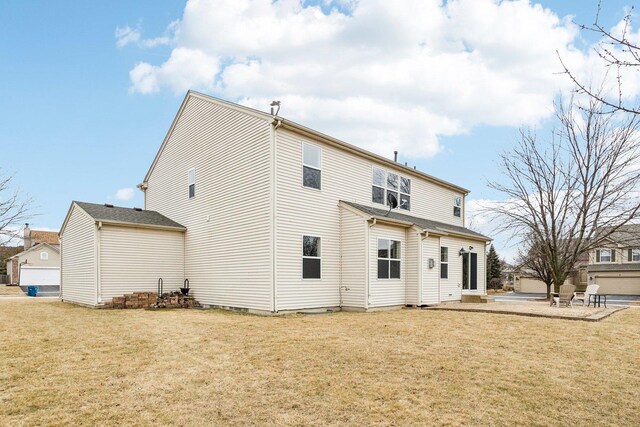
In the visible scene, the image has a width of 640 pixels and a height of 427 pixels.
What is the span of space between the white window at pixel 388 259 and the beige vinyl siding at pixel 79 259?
33.9 feet

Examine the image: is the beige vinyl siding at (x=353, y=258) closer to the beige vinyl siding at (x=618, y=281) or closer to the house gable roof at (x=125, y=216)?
the house gable roof at (x=125, y=216)

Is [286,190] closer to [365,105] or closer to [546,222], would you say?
[365,105]

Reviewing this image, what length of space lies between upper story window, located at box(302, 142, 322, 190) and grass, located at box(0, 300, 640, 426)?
5507 mm

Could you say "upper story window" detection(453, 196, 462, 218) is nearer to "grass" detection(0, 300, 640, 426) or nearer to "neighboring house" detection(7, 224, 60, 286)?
"grass" detection(0, 300, 640, 426)

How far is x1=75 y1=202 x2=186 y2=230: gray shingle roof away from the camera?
15667 millimetres

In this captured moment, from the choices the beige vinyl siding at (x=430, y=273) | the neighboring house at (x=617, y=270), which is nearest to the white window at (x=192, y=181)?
the beige vinyl siding at (x=430, y=273)

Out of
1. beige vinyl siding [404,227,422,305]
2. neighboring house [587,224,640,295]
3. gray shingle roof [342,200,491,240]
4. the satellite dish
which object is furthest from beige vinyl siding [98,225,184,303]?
neighboring house [587,224,640,295]

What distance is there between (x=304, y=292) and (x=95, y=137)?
14.1 metres

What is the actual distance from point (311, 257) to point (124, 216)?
798 centimetres

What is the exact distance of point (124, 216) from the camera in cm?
1644

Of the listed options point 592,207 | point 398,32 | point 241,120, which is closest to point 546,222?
point 592,207

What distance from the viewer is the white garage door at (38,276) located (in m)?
40.5

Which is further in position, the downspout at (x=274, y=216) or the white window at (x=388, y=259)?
the white window at (x=388, y=259)

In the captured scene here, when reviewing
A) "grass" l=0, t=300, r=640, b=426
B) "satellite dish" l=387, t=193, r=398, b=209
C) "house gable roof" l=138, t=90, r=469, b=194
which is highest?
"house gable roof" l=138, t=90, r=469, b=194
